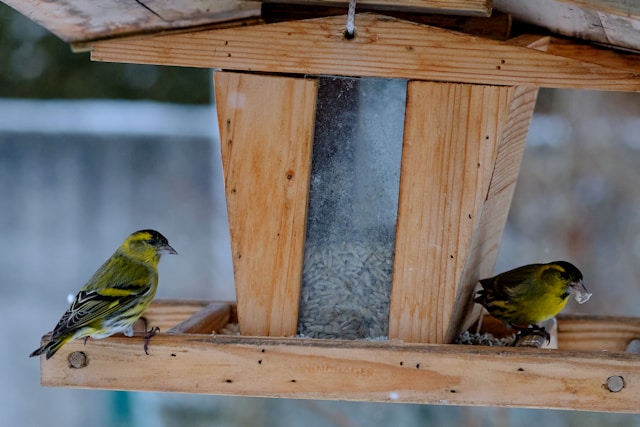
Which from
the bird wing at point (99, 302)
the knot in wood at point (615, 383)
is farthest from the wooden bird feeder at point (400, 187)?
the bird wing at point (99, 302)

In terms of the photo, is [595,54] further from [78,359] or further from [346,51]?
[78,359]

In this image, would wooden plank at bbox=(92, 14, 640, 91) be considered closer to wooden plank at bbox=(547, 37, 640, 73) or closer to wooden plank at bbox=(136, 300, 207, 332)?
wooden plank at bbox=(547, 37, 640, 73)

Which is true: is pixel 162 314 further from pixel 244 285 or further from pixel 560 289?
pixel 560 289

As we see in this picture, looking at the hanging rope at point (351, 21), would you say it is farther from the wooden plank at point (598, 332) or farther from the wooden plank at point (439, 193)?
the wooden plank at point (598, 332)

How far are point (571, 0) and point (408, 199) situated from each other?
2.51 ft

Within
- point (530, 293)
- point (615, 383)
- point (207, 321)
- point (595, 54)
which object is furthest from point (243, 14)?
point (615, 383)

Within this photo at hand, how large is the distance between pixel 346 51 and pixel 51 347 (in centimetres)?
119

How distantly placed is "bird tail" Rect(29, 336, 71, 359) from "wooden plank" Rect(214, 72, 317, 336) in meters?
0.53

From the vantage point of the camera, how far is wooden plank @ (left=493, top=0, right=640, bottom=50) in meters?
2.23

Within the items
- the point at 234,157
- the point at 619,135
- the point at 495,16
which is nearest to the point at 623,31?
the point at 495,16

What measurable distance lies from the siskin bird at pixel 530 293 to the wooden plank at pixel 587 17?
90 centimetres

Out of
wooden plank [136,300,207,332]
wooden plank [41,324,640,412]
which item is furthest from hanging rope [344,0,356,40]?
wooden plank [136,300,207,332]

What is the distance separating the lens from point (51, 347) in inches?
104

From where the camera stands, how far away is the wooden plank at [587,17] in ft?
7.30
